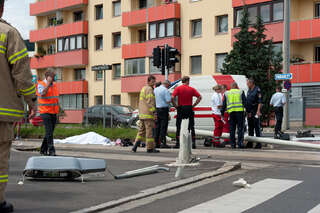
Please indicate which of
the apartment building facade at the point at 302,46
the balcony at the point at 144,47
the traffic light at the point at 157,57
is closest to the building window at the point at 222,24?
the apartment building facade at the point at 302,46

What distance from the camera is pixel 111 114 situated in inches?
1095

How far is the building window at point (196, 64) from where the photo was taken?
134ft

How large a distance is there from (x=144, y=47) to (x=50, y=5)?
1453cm

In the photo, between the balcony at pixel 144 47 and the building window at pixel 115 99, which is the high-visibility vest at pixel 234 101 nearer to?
the balcony at pixel 144 47

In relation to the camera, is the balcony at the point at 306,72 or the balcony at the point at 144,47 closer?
the balcony at the point at 306,72

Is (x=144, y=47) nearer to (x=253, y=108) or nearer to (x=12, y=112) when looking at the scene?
(x=253, y=108)

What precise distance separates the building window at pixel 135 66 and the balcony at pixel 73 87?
604 centimetres

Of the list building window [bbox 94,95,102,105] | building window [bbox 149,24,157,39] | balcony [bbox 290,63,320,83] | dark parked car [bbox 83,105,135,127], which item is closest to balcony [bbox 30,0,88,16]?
building window [bbox 94,95,102,105]

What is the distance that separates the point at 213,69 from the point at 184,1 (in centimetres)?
643

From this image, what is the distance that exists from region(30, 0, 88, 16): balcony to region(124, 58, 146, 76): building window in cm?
883

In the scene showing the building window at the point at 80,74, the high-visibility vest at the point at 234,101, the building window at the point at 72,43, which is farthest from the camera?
the building window at the point at 80,74

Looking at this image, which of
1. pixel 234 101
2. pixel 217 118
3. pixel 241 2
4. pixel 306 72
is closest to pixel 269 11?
pixel 241 2

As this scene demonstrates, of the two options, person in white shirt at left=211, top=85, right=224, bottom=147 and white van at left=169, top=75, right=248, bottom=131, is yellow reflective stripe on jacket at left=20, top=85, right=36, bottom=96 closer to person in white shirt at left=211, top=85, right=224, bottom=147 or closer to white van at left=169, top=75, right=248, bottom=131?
person in white shirt at left=211, top=85, right=224, bottom=147

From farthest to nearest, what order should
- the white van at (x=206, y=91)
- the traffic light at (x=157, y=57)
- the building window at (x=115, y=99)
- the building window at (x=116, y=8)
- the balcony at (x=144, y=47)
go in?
the building window at (x=116, y=8), the building window at (x=115, y=99), the balcony at (x=144, y=47), the white van at (x=206, y=91), the traffic light at (x=157, y=57)
